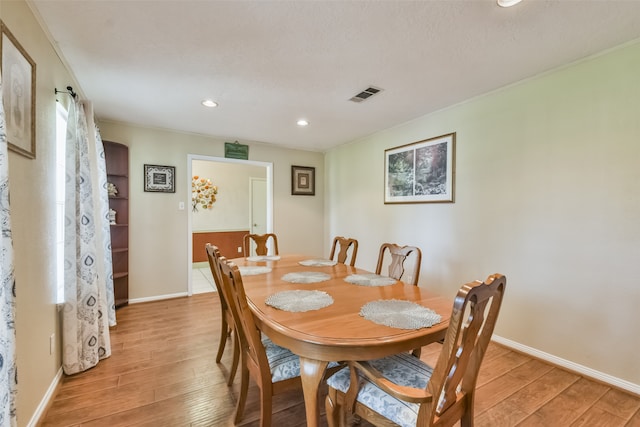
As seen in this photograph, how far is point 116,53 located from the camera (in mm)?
1955

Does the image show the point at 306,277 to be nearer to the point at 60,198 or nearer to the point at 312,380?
the point at 312,380

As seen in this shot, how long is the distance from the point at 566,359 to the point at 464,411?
1.61m

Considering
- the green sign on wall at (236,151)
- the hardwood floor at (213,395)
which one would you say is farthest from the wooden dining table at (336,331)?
the green sign on wall at (236,151)

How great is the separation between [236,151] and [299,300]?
3251 mm

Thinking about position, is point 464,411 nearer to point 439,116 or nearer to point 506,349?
point 506,349

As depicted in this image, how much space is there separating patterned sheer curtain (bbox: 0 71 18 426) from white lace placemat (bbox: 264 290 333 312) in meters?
0.94

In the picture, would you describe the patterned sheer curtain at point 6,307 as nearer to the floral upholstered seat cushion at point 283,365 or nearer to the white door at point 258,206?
the floral upholstered seat cushion at point 283,365

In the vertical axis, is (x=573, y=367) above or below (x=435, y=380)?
below

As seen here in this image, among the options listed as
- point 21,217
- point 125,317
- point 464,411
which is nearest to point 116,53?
point 21,217

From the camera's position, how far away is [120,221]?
343cm

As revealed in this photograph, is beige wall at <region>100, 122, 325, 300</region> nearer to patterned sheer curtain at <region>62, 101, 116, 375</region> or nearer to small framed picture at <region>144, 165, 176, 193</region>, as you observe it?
small framed picture at <region>144, 165, 176, 193</region>

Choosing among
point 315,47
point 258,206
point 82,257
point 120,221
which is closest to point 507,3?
point 315,47

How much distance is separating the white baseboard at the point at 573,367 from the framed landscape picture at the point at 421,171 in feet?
4.60

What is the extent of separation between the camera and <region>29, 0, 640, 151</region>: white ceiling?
5.06 feet
